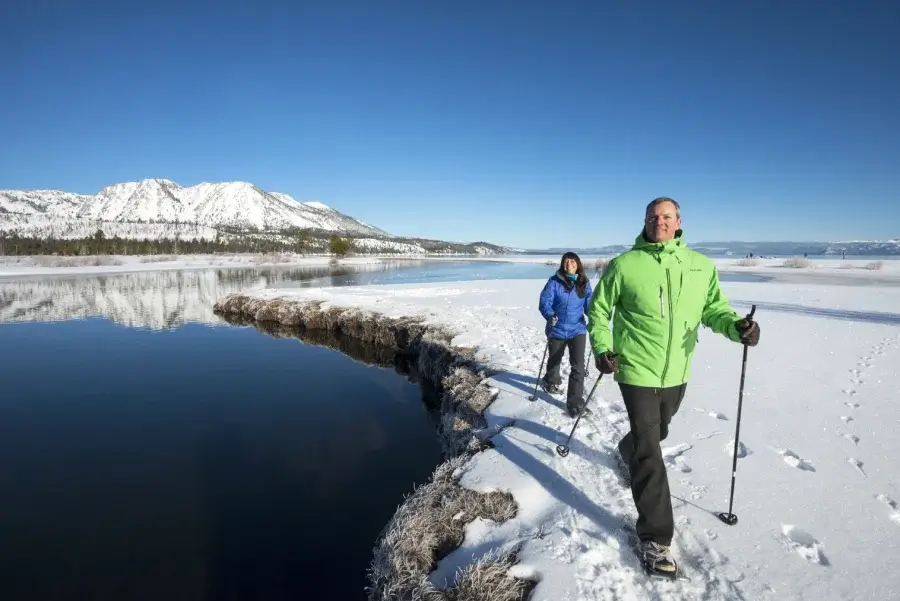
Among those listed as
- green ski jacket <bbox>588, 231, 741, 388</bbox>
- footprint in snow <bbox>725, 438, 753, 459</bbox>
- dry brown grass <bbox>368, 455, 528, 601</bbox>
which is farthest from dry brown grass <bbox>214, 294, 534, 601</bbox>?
footprint in snow <bbox>725, 438, 753, 459</bbox>

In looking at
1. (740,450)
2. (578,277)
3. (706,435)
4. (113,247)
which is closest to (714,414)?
(706,435)

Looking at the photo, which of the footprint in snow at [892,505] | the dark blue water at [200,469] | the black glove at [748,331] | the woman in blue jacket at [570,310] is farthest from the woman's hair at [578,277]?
the dark blue water at [200,469]

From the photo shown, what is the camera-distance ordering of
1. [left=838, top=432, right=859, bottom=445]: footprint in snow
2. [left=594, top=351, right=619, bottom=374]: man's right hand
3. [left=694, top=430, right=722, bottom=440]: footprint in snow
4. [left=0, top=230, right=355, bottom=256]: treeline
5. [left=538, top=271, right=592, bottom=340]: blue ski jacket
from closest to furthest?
[left=594, top=351, right=619, bottom=374]: man's right hand < [left=838, top=432, right=859, bottom=445]: footprint in snow < [left=694, top=430, right=722, bottom=440]: footprint in snow < [left=538, top=271, right=592, bottom=340]: blue ski jacket < [left=0, top=230, right=355, bottom=256]: treeline

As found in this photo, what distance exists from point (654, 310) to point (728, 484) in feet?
9.09

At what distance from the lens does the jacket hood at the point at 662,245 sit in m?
3.83

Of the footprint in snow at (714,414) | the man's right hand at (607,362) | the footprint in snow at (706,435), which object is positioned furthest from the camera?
the footprint in snow at (714,414)

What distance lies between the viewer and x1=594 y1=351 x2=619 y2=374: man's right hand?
3779 millimetres

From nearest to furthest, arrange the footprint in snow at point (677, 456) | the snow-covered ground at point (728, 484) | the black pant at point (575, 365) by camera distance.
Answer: the snow-covered ground at point (728, 484) → the footprint in snow at point (677, 456) → the black pant at point (575, 365)

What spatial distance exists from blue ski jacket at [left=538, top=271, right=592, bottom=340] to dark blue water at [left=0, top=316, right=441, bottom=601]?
159 inches

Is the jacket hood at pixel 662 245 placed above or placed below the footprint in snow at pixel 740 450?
above

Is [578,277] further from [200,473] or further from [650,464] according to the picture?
[200,473]

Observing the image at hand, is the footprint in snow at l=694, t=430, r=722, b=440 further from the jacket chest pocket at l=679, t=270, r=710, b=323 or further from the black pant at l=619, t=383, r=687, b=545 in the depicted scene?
the jacket chest pocket at l=679, t=270, r=710, b=323

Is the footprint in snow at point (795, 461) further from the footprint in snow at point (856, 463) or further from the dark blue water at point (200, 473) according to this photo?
the dark blue water at point (200, 473)

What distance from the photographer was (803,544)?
13.0 ft
